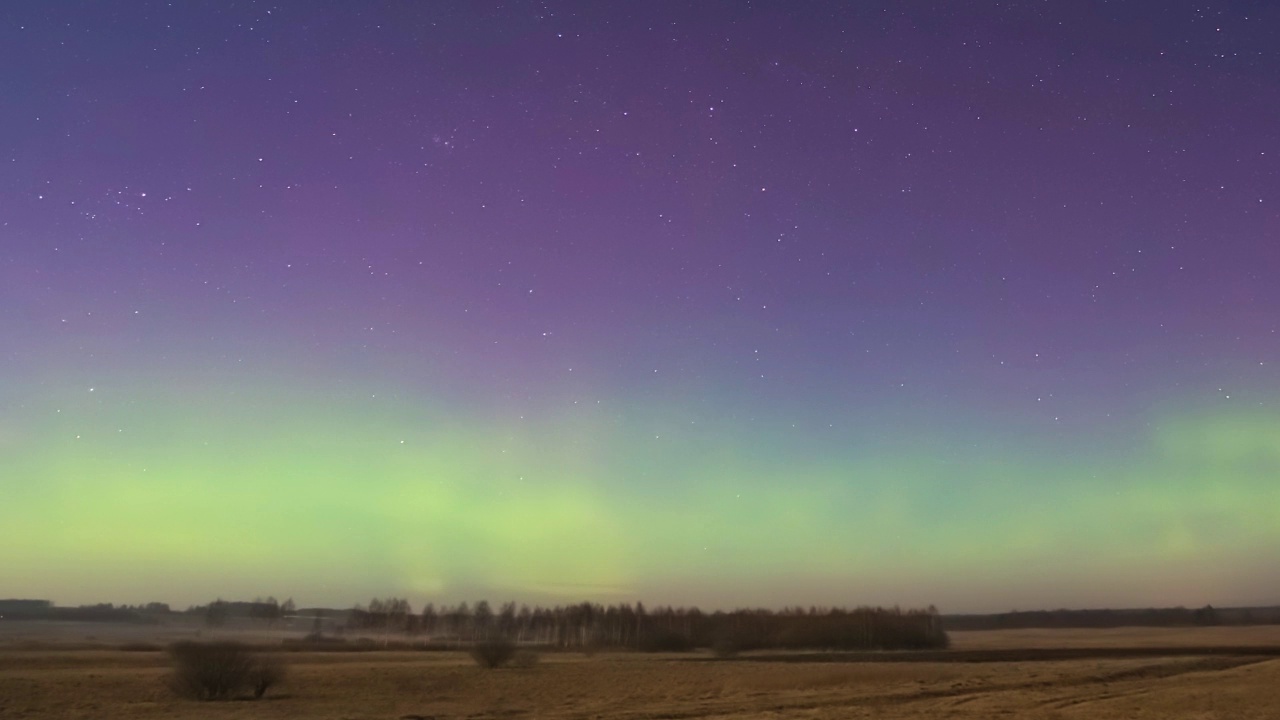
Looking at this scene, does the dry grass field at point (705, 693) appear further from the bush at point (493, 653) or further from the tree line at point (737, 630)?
the tree line at point (737, 630)

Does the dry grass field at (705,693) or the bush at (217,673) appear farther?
the bush at (217,673)

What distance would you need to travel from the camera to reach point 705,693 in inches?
1591

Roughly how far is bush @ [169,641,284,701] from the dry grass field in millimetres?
894

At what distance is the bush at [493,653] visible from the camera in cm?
6125

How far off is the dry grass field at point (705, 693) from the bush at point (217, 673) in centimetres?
89

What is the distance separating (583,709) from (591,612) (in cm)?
15775

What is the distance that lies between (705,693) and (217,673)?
20656 millimetres

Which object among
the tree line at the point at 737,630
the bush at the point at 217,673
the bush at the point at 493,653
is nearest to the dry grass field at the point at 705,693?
the bush at the point at 217,673

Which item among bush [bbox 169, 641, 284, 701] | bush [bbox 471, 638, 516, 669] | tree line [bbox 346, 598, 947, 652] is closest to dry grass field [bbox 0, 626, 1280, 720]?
bush [bbox 169, 641, 284, 701]

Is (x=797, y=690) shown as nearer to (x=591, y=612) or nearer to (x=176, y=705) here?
(x=176, y=705)

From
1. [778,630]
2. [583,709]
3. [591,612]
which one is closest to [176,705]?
[583,709]

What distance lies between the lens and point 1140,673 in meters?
47.3

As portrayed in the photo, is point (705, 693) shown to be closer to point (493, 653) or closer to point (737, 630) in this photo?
point (493, 653)

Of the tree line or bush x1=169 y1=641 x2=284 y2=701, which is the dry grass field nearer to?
bush x1=169 y1=641 x2=284 y2=701
